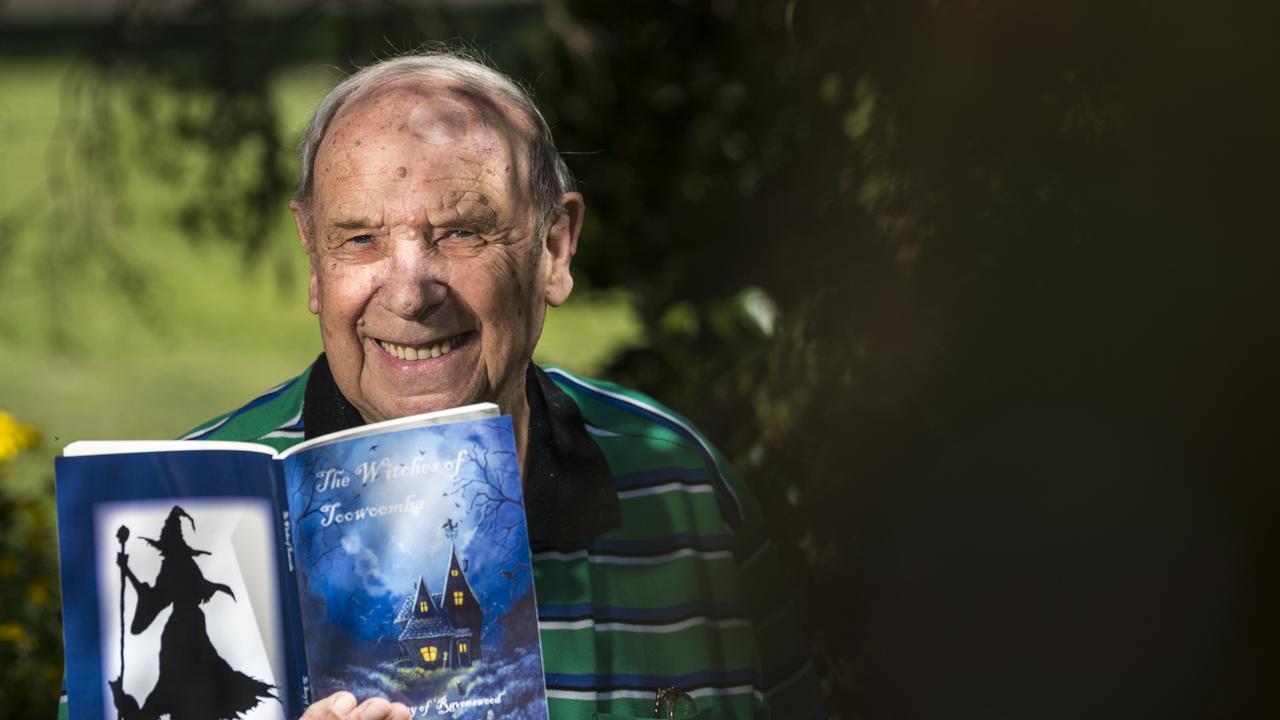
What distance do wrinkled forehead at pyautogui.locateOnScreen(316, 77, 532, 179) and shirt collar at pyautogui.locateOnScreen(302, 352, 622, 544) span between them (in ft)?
1.26

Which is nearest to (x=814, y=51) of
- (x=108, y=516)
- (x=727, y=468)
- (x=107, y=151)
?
(x=727, y=468)

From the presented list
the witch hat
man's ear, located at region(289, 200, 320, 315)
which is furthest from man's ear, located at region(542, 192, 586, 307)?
the witch hat

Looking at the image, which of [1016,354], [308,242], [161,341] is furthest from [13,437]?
[161,341]

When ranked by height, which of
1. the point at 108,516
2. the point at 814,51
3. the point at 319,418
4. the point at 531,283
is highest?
the point at 814,51

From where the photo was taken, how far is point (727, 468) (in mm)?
2479

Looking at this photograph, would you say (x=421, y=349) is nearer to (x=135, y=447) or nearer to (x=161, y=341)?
(x=135, y=447)

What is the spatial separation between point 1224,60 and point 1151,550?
0.78 metres

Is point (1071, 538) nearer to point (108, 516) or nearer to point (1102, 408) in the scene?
point (1102, 408)

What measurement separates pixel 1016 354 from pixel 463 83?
1.08 meters

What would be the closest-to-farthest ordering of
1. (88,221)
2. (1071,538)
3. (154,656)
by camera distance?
(154,656) → (1071,538) → (88,221)

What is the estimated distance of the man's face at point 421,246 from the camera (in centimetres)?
204

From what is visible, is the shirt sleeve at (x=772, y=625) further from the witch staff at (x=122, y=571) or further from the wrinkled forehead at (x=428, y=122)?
the witch staff at (x=122, y=571)

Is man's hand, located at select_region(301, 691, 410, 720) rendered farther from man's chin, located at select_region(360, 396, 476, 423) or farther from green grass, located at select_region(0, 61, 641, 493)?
green grass, located at select_region(0, 61, 641, 493)

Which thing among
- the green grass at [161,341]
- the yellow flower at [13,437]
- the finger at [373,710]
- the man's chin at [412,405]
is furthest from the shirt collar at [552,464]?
the green grass at [161,341]
